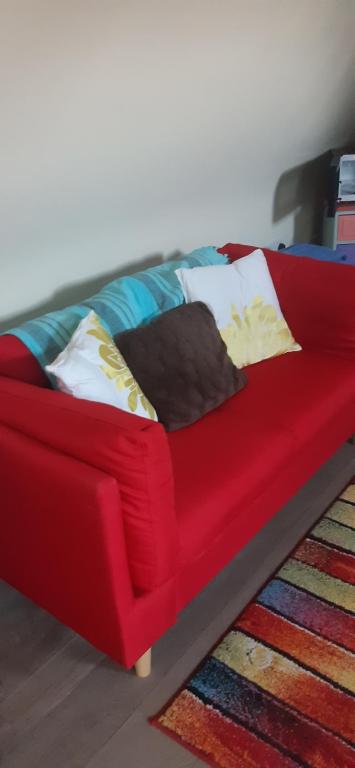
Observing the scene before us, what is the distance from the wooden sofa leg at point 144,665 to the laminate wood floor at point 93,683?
0.6 inches

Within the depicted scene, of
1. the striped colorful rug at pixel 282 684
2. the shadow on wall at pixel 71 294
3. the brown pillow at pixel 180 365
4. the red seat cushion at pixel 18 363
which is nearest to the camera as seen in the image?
A: the striped colorful rug at pixel 282 684

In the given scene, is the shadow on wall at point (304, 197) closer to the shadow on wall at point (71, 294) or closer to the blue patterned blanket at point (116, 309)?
the shadow on wall at point (71, 294)

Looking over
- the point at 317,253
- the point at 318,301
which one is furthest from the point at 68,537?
the point at 317,253

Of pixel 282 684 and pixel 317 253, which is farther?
pixel 317 253

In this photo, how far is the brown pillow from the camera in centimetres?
174

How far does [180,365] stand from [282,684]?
872 mm

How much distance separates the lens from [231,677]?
1445 millimetres

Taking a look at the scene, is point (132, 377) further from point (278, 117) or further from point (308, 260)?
point (278, 117)

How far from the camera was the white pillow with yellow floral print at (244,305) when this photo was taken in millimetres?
2041

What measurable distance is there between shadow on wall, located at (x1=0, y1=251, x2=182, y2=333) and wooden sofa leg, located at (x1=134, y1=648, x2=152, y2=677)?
1.05 meters

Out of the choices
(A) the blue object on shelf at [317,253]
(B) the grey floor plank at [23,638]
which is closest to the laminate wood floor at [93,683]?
(B) the grey floor plank at [23,638]

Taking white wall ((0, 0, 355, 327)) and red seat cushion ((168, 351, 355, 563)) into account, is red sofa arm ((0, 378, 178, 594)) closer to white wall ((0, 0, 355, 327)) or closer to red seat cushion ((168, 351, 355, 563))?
red seat cushion ((168, 351, 355, 563))

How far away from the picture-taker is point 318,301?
7.04 feet

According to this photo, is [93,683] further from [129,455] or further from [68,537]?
[129,455]
